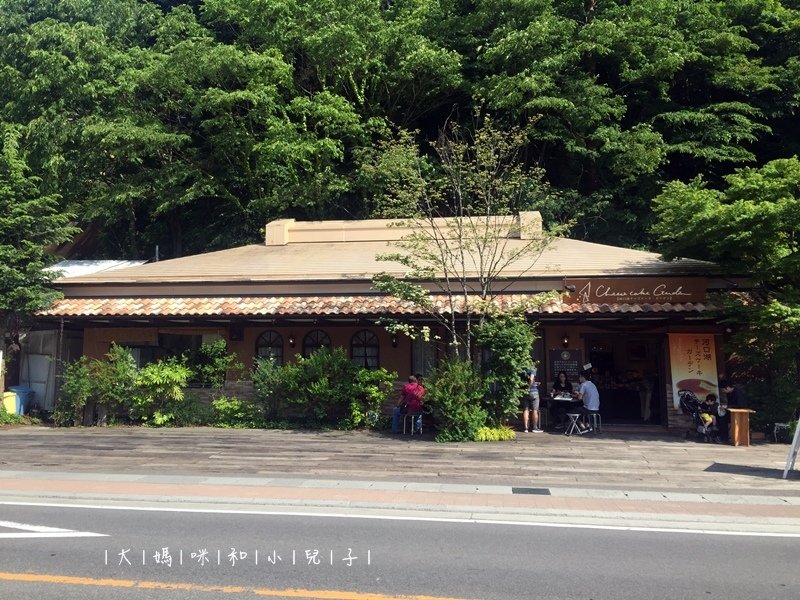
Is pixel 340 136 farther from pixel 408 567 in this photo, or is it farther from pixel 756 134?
pixel 408 567

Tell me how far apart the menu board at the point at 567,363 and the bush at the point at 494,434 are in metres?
2.95

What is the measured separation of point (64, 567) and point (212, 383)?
11996 millimetres

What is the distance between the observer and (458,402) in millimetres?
15289

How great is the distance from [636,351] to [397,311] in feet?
26.6

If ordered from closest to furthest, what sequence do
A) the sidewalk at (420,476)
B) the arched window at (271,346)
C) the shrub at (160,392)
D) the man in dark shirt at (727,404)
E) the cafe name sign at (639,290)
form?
the sidewalk at (420,476), the man in dark shirt at (727,404), the cafe name sign at (639,290), the shrub at (160,392), the arched window at (271,346)

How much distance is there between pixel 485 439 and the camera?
1531 centimetres

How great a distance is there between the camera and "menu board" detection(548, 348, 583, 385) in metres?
17.9

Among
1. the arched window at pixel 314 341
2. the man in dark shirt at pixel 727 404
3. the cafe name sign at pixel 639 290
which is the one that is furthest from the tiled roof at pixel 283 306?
the man in dark shirt at pixel 727 404

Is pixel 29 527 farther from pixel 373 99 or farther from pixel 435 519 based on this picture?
pixel 373 99

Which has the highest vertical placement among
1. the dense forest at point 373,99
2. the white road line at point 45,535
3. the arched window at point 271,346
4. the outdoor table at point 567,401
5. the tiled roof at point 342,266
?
the dense forest at point 373,99

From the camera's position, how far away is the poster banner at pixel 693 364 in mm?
16625

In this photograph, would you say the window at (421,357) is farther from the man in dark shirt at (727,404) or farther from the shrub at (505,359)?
the man in dark shirt at (727,404)

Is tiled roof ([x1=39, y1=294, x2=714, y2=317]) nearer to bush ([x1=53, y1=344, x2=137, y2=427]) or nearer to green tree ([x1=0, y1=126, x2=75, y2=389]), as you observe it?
green tree ([x1=0, y1=126, x2=75, y2=389])

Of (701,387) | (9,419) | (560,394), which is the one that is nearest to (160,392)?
(9,419)
